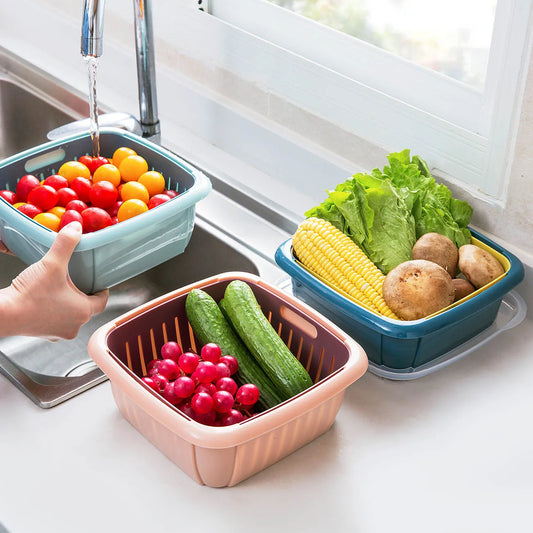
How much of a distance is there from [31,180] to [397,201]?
53 cm

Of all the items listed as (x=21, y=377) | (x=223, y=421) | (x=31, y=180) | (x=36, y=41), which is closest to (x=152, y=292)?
(x=31, y=180)

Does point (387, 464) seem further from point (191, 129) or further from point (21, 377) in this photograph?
Result: point (191, 129)

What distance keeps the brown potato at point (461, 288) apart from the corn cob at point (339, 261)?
9 cm

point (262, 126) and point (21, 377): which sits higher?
point (262, 126)

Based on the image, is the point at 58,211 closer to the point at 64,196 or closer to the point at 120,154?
the point at 64,196

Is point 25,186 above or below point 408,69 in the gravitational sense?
below

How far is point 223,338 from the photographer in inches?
36.1

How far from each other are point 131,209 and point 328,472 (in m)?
0.45

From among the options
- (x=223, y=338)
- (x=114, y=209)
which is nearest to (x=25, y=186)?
(x=114, y=209)

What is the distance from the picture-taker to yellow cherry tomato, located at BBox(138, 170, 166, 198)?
113 cm

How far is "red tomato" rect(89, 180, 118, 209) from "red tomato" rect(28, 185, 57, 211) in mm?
54

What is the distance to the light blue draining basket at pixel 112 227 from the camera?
999 mm

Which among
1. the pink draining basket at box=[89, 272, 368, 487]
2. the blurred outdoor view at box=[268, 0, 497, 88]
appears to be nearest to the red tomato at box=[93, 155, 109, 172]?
the pink draining basket at box=[89, 272, 368, 487]

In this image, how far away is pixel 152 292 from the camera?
1358 millimetres
